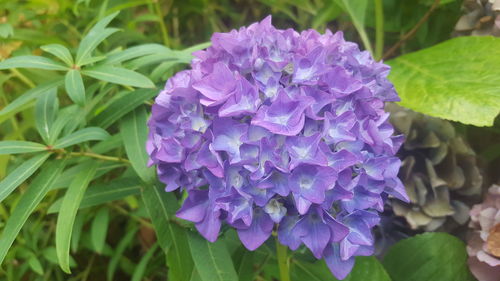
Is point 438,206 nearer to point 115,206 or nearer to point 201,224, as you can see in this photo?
point 201,224

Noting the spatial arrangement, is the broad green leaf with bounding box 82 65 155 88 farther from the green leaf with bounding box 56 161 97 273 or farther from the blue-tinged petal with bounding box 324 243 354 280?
the blue-tinged petal with bounding box 324 243 354 280

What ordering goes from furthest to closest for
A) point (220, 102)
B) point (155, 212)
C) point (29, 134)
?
point (29, 134)
point (155, 212)
point (220, 102)

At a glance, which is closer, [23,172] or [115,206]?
[23,172]

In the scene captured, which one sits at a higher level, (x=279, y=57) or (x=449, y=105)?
(x=279, y=57)

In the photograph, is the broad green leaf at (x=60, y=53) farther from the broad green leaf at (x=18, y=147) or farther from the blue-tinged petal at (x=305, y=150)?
the blue-tinged petal at (x=305, y=150)

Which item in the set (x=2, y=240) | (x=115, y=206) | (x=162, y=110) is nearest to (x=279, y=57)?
(x=162, y=110)
